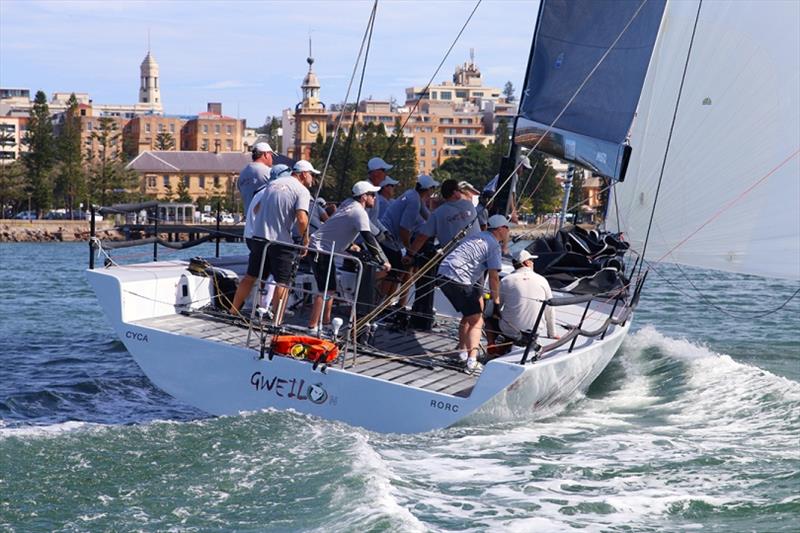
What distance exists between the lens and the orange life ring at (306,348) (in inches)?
354

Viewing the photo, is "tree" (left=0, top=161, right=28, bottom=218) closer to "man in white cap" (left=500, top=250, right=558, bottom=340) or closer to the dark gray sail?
the dark gray sail

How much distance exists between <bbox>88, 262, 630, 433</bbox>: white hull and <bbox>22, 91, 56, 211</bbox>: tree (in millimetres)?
78675

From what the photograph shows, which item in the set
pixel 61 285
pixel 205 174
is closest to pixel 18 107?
pixel 205 174

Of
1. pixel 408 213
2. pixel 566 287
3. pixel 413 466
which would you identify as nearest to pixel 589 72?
pixel 566 287

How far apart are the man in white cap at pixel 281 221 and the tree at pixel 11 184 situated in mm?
79747

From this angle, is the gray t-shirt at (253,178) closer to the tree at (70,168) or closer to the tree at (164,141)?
the tree at (70,168)

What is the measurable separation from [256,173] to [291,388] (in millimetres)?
2754

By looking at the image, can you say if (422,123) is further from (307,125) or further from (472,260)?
(472,260)

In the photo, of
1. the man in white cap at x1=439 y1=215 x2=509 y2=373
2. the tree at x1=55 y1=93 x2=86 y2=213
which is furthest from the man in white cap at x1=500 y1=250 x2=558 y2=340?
the tree at x1=55 y1=93 x2=86 y2=213

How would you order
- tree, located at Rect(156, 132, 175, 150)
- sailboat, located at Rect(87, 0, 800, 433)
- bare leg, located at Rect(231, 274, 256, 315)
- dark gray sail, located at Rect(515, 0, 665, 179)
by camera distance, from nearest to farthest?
sailboat, located at Rect(87, 0, 800, 433), bare leg, located at Rect(231, 274, 256, 315), dark gray sail, located at Rect(515, 0, 665, 179), tree, located at Rect(156, 132, 175, 150)

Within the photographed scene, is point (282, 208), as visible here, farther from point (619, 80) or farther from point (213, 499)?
point (619, 80)

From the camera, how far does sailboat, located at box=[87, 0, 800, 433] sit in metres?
8.96

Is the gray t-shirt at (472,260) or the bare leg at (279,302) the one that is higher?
the gray t-shirt at (472,260)

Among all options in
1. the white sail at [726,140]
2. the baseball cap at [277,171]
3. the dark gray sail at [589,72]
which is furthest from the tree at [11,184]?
the baseball cap at [277,171]
